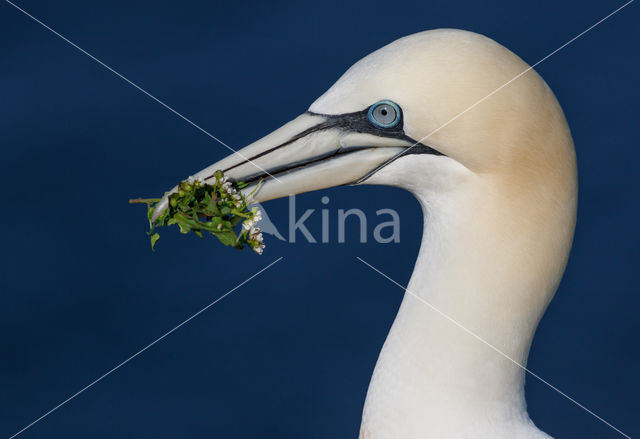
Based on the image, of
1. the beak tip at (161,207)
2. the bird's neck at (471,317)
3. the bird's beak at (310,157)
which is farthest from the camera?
the beak tip at (161,207)

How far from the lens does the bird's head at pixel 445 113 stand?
3984 millimetres

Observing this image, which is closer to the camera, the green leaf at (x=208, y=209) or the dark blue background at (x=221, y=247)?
the green leaf at (x=208, y=209)

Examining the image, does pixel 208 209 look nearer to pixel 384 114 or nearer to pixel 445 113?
pixel 384 114

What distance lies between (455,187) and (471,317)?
20.1 inches

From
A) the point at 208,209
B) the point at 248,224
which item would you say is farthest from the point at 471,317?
the point at 208,209

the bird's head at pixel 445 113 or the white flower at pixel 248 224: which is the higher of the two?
the bird's head at pixel 445 113

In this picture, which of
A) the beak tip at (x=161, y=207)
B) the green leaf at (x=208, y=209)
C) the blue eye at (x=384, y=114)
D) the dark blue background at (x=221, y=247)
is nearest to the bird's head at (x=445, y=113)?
the blue eye at (x=384, y=114)

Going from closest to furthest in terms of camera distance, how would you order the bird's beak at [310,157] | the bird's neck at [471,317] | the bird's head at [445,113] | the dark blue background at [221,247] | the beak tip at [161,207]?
1. the bird's head at [445,113]
2. the bird's neck at [471,317]
3. the bird's beak at [310,157]
4. the beak tip at [161,207]
5. the dark blue background at [221,247]

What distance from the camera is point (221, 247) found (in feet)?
25.6

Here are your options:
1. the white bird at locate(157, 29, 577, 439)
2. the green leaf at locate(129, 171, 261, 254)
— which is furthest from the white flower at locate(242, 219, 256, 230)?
the white bird at locate(157, 29, 577, 439)

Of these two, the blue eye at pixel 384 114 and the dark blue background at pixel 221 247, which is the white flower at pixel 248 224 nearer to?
the blue eye at pixel 384 114

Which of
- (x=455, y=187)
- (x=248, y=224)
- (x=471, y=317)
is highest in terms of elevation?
(x=455, y=187)

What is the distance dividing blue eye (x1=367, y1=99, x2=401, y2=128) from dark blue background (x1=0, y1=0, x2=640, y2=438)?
356 cm

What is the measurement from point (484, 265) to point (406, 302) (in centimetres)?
41
